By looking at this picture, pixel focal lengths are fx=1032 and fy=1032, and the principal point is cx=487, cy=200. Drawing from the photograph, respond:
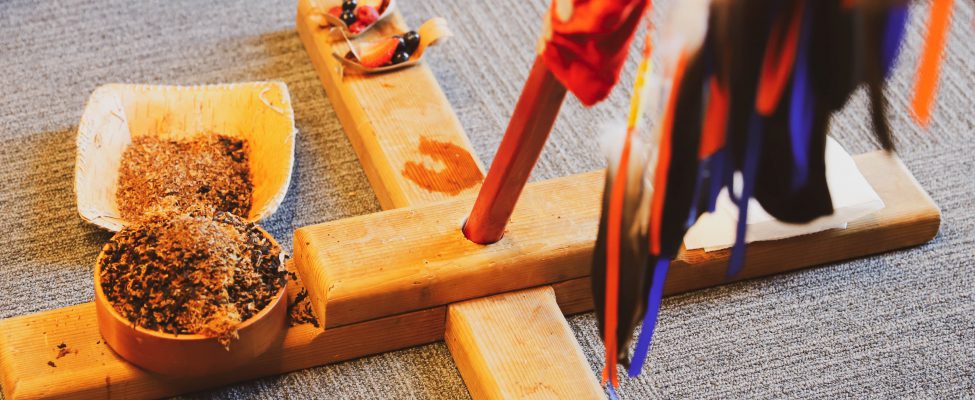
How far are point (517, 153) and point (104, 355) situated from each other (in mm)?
508

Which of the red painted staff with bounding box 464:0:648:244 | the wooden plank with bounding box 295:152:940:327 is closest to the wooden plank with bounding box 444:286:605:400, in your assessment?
the wooden plank with bounding box 295:152:940:327

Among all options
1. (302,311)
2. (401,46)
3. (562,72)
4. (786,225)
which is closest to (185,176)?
(302,311)

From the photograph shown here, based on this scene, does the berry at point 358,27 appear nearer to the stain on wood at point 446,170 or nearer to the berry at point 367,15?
the berry at point 367,15

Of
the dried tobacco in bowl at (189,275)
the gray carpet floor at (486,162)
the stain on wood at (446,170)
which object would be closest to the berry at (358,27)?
the gray carpet floor at (486,162)

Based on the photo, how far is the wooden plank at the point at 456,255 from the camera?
3.91ft

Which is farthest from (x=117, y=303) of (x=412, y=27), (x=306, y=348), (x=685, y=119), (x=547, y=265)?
(x=412, y=27)

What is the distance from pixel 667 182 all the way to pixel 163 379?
633mm

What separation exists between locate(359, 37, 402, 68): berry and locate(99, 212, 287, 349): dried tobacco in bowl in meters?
→ 0.46

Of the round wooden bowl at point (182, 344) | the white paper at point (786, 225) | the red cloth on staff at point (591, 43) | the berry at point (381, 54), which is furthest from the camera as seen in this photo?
the berry at point (381, 54)

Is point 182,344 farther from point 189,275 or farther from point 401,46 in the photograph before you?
point 401,46

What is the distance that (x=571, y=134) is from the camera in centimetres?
160

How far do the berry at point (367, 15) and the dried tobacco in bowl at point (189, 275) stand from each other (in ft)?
1.81

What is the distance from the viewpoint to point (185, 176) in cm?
135

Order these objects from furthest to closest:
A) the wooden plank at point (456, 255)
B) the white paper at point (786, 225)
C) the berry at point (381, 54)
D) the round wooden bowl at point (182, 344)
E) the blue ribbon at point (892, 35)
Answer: the berry at point (381, 54)
the white paper at point (786, 225)
the wooden plank at point (456, 255)
the round wooden bowl at point (182, 344)
the blue ribbon at point (892, 35)
